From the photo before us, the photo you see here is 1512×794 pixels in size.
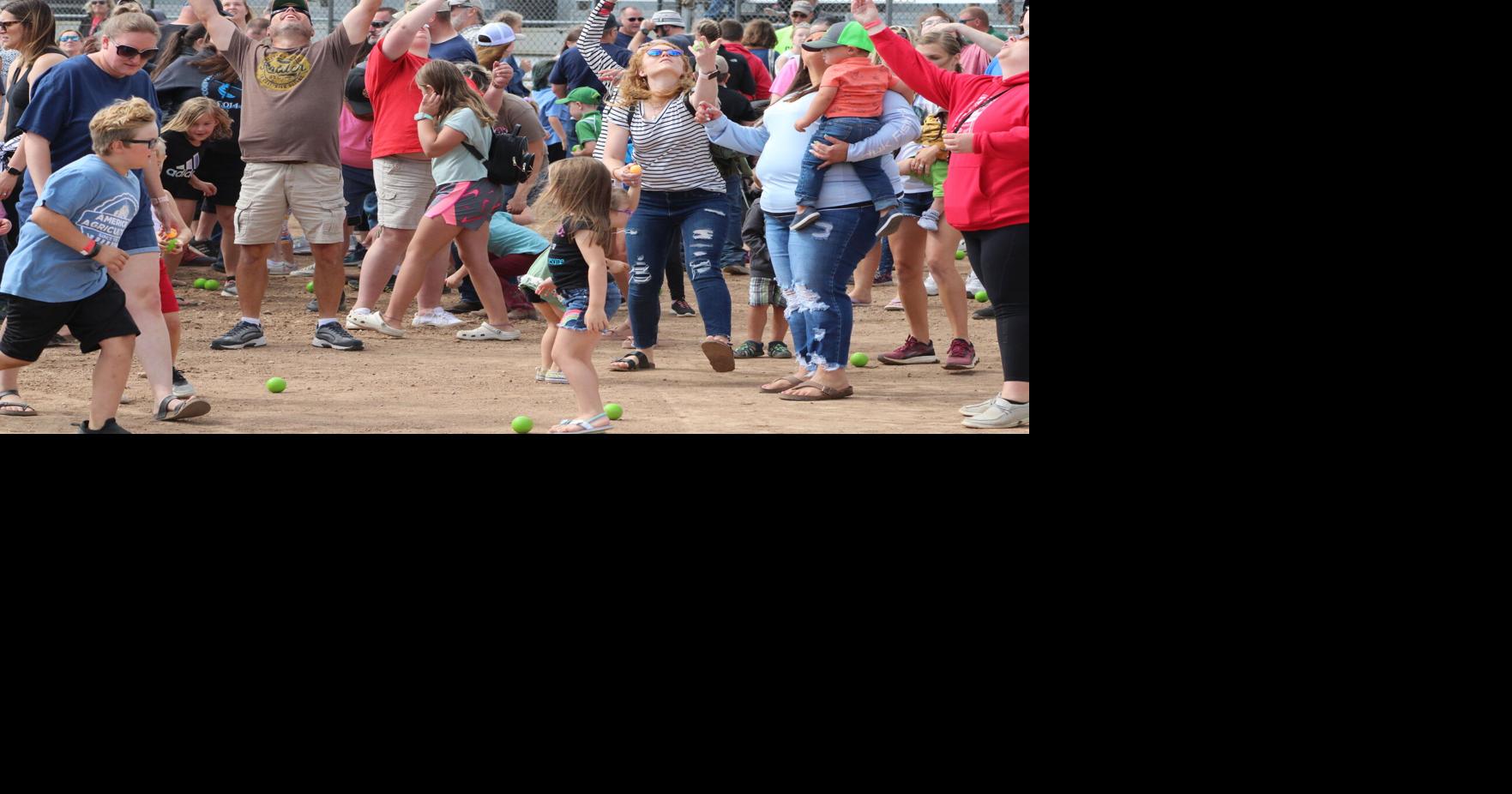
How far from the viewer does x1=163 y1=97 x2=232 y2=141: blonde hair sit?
791cm

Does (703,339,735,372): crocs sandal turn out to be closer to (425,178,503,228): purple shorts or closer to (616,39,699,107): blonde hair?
(616,39,699,107): blonde hair

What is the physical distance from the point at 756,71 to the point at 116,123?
19.9ft

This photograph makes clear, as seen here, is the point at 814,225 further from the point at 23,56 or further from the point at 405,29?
the point at 23,56

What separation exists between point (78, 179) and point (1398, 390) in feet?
14.3

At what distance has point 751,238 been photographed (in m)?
7.54

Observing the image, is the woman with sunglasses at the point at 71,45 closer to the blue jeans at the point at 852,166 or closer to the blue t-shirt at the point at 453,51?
the blue t-shirt at the point at 453,51

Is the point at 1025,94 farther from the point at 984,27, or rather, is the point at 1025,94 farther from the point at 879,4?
the point at 879,4

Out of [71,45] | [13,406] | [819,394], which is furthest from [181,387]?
[71,45]

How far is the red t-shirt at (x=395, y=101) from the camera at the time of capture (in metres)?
7.64

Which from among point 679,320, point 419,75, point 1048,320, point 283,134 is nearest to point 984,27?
point 679,320

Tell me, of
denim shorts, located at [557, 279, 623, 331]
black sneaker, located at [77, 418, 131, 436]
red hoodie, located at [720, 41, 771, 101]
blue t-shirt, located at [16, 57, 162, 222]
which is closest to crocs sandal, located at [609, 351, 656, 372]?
denim shorts, located at [557, 279, 623, 331]

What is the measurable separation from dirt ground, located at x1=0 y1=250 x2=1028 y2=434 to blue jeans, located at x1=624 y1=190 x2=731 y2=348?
38 centimetres

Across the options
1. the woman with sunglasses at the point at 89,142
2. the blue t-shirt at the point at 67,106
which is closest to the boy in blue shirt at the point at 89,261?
the woman with sunglasses at the point at 89,142

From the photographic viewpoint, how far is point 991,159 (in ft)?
17.6
